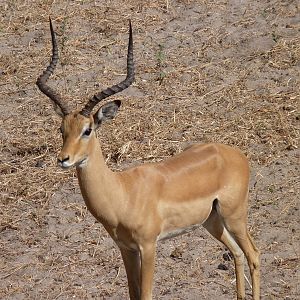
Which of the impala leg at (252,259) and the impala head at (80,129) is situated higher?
the impala head at (80,129)

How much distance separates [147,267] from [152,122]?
3.23 meters

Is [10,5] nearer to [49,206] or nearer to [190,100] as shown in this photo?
[190,100]

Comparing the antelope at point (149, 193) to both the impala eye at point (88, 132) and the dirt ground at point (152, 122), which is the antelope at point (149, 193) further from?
the dirt ground at point (152, 122)

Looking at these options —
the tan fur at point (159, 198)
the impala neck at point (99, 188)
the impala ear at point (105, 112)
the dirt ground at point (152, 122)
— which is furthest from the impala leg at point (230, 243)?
the impala ear at point (105, 112)

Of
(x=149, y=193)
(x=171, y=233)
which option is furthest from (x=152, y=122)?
(x=149, y=193)

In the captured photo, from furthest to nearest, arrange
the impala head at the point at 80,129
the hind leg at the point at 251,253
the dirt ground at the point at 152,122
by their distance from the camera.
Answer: the dirt ground at the point at 152,122 < the hind leg at the point at 251,253 < the impala head at the point at 80,129

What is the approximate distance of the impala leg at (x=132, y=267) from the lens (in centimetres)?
604

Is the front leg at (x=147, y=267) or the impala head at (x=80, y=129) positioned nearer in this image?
the impala head at (x=80, y=129)

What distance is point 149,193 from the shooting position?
19.2 feet

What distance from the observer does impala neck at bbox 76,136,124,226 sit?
220 inches

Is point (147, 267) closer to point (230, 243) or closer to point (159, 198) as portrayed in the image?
point (159, 198)

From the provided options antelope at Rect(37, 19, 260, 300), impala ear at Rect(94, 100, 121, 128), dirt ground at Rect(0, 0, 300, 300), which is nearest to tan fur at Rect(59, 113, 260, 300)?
antelope at Rect(37, 19, 260, 300)

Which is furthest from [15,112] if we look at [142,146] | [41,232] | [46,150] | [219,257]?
[219,257]

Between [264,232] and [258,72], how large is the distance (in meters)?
2.82
